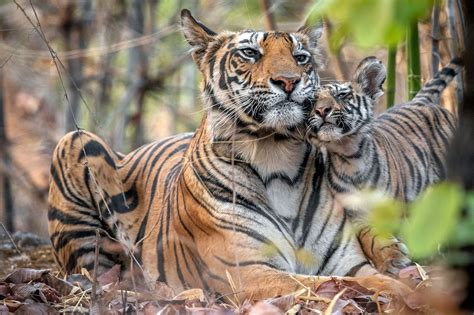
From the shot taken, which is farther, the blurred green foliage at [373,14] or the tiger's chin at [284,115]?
the tiger's chin at [284,115]

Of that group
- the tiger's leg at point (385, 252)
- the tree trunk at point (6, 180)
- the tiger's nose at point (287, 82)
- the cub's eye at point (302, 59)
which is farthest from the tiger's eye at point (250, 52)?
the tree trunk at point (6, 180)

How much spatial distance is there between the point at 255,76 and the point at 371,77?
97 centimetres

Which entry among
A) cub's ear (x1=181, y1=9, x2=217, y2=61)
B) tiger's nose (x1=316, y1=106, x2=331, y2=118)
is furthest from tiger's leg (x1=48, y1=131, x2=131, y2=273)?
tiger's nose (x1=316, y1=106, x2=331, y2=118)

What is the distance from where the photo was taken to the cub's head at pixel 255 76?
4.41 metres

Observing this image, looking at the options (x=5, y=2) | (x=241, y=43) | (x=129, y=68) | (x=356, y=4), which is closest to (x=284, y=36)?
(x=241, y=43)

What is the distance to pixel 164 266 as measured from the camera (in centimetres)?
530

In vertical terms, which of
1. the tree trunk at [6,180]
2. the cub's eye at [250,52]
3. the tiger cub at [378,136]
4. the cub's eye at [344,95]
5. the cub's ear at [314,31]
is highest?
the cub's ear at [314,31]

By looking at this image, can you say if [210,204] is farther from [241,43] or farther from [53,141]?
[53,141]

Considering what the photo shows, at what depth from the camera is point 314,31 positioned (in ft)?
16.5

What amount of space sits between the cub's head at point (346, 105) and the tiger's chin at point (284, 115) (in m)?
0.18

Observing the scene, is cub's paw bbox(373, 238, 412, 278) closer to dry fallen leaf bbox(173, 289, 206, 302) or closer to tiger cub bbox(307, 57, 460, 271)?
tiger cub bbox(307, 57, 460, 271)

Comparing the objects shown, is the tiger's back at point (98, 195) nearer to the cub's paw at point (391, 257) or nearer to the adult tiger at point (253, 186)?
the adult tiger at point (253, 186)

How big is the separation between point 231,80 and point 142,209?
57.4 inches

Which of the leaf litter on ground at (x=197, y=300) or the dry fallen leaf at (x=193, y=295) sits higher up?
the leaf litter on ground at (x=197, y=300)
